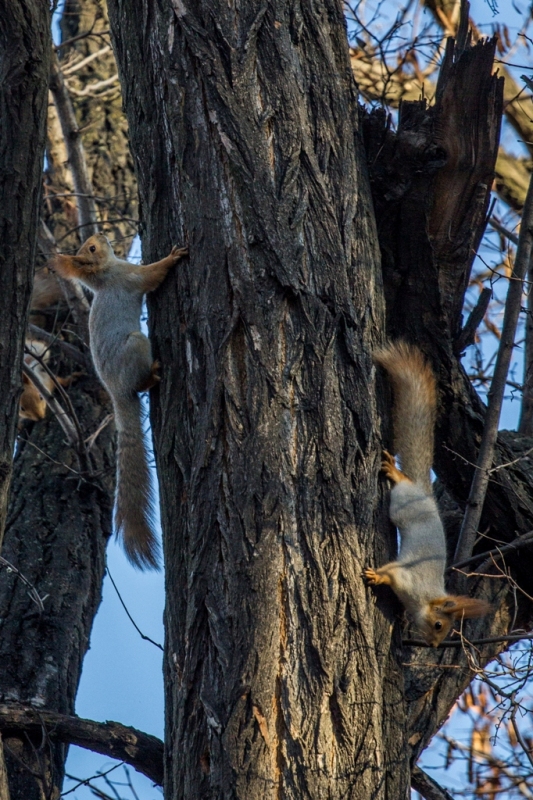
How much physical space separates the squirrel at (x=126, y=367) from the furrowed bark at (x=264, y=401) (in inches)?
15.9

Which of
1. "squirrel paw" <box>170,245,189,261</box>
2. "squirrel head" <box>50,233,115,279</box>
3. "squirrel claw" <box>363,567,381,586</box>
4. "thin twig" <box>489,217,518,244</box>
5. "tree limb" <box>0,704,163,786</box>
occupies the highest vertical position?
"thin twig" <box>489,217,518,244</box>

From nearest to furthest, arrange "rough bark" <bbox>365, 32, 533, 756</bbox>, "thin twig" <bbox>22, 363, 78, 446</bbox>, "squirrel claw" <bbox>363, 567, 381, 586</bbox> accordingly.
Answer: "squirrel claw" <bbox>363, 567, 381, 586</bbox>, "rough bark" <bbox>365, 32, 533, 756</bbox>, "thin twig" <bbox>22, 363, 78, 446</bbox>

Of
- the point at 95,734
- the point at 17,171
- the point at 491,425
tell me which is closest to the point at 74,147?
the point at 17,171

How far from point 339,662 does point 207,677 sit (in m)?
0.37

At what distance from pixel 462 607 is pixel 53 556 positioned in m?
2.29

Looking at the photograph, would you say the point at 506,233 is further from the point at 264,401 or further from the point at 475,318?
the point at 264,401

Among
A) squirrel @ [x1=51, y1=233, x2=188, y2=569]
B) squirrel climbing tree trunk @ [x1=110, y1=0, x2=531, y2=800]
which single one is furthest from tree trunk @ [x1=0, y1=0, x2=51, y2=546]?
squirrel @ [x1=51, y1=233, x2=188, y2=569]

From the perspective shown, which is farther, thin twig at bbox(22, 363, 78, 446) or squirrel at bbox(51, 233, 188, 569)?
thin twig at bbox(22, 363, 78, 446)

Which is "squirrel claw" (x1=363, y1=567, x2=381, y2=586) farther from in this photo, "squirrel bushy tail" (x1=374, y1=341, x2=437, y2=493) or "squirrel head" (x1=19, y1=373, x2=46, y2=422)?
"squirrel head" (x1=19, y1=373, x2=46, y2=422)

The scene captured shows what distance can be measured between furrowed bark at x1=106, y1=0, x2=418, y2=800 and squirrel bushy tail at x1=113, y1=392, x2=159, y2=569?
2.06 ft

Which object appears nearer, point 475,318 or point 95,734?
point 95,734

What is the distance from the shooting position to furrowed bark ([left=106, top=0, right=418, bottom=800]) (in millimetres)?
2260

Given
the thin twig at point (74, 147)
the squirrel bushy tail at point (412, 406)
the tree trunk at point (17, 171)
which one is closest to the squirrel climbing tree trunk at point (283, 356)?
the squirrel bushy tail at point (412, 406)

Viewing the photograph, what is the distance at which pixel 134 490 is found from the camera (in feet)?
11.6
